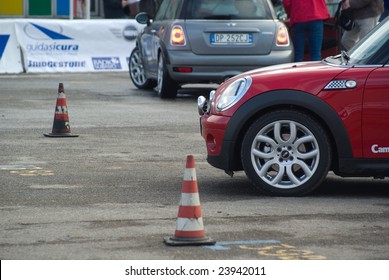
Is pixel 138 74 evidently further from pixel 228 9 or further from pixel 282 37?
pixel 282 37

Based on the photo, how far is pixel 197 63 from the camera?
17.8 metres

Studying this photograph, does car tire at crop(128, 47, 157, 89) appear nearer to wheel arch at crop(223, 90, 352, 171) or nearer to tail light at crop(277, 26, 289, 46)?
tail light at crop(277, 26, 289, 46)

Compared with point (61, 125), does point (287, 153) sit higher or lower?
higher

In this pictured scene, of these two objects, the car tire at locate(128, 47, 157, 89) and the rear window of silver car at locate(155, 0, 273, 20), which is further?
the car tire at locate(128, 47, 157, 89)

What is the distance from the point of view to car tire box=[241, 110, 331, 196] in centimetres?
953

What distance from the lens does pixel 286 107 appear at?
9672 millimetres

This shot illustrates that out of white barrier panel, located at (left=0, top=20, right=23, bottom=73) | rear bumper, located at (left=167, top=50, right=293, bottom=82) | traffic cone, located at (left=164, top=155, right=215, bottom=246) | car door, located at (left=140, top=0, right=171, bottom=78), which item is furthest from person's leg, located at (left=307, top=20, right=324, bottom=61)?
traffic cone, located at (left=164, top=155, right=215, bottom=246)

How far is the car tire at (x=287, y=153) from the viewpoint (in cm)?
953

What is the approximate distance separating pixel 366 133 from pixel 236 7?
9103 millimetres

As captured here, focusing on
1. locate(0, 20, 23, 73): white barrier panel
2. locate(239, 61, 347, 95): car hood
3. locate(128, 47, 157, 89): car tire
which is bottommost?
locate(0, 20, 23, 73): white barrier panel

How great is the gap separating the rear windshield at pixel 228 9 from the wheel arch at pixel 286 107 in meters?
8.54

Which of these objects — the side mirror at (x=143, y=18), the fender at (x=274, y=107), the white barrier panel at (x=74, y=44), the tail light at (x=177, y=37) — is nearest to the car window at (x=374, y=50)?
the fender at (x=274, y=107)

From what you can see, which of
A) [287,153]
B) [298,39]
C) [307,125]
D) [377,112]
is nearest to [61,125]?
[287,153]

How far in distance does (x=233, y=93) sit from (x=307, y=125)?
2.21ft
